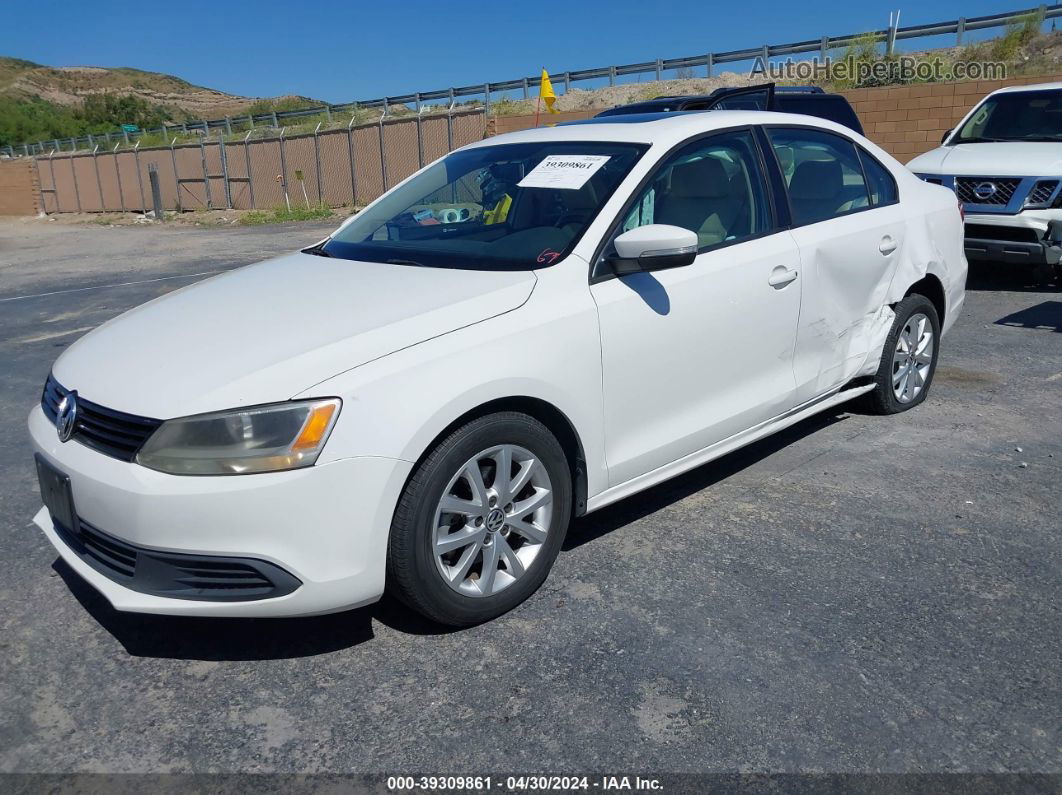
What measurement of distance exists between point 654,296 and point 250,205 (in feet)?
105

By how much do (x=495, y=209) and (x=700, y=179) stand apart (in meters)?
0.88

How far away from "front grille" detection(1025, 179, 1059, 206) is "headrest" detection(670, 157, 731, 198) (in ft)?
18.6

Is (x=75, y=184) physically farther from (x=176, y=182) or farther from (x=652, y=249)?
(x=652, y=249)

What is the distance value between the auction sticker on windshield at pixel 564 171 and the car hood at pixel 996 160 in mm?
6240

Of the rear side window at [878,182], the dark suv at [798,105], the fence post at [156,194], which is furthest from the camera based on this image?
the fence post at [156,194]

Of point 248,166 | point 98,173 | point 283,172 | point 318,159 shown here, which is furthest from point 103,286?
point 98,173

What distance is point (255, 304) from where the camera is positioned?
3375 millimetres

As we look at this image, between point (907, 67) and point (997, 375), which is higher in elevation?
point (907, 67)

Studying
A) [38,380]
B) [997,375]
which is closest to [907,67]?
[997,375]

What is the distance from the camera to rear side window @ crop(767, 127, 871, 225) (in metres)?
4.29

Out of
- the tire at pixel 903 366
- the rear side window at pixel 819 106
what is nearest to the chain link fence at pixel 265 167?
the rear side window at pixel 819 106

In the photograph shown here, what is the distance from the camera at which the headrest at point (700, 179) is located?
382 centimetres

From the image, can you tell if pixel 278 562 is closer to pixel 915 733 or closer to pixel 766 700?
pixel 766 700

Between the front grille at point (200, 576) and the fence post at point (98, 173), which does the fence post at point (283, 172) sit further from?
the front grille at point (200, 576)
